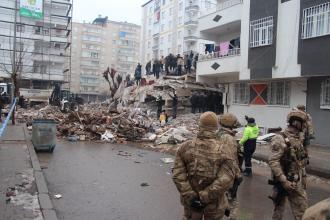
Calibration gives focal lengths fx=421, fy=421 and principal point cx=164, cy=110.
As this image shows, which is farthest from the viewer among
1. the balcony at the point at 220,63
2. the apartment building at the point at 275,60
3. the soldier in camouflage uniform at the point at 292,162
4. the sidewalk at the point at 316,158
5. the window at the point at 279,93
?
the balcony at the point at 220,63

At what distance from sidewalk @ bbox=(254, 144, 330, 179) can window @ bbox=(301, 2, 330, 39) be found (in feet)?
15.9

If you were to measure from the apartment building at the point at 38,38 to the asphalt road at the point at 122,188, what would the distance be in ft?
150

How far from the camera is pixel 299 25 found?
1862cm

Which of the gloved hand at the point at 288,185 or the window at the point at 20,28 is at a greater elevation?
the window at the point at 20,28

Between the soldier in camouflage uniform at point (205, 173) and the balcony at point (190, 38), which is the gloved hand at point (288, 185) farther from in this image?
the balcony at point (190, 38)

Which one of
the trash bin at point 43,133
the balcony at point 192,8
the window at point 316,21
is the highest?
the balcony at point 192,8

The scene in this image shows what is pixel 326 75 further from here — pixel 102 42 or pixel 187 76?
pixel 102 42

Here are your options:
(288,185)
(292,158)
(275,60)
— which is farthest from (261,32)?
(288,185)

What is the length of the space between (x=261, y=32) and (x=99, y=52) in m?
81.7

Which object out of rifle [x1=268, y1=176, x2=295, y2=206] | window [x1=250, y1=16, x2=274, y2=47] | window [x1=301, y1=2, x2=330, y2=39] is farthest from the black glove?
window [x1=250, y1=16, x2=274, y2=47]

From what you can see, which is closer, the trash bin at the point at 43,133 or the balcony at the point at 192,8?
the trash bin at the point at 43,133

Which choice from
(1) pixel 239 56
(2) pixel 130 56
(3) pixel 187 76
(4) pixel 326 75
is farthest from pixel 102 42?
(4) pixel 326 75

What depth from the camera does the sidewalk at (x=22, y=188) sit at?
21.2 feet

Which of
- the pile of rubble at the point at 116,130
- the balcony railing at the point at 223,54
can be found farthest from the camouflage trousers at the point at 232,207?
the balcony railing at the point at 223,54
